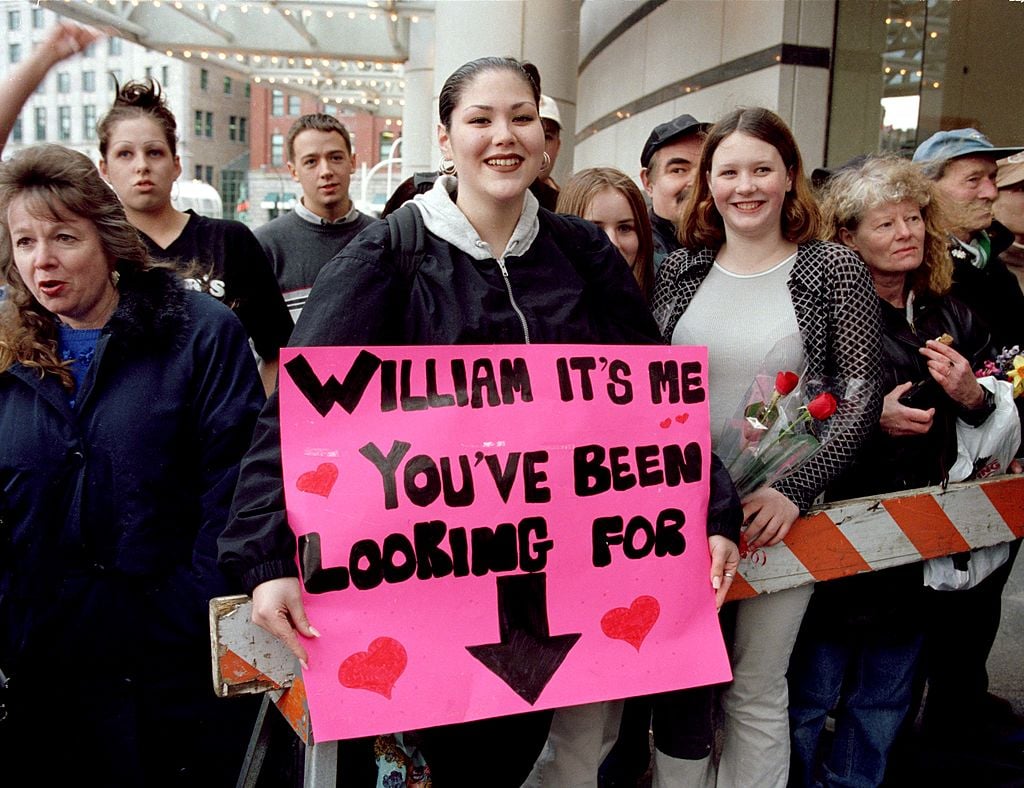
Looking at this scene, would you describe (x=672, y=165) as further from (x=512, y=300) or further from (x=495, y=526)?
(x=495, y=526)

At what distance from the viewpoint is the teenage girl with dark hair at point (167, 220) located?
134 inches

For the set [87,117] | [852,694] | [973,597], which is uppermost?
[87,117]

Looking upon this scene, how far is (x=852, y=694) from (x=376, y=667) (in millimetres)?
1923

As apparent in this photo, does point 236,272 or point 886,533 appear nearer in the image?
point 886,533

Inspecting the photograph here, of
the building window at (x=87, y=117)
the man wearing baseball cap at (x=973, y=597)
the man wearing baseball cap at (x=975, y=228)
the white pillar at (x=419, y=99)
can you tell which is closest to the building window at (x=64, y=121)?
the building window at (x=87, y=117)

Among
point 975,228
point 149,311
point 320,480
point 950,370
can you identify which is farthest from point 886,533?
point 149,311

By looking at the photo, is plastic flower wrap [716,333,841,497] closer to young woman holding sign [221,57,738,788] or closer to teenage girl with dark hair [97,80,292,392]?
young woman holding sign [221,57,738,788]

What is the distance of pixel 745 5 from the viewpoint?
29.3ft

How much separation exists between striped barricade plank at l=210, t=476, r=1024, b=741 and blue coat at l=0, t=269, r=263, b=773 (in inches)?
21.2

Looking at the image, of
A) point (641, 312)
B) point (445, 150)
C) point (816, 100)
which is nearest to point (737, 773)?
point (641, 312)

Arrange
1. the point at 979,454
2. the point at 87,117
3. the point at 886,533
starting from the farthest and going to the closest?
the point at 87,117 → the point at 979,454 → the point at 886,533

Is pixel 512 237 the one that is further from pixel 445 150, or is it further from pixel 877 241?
pixel 877 241

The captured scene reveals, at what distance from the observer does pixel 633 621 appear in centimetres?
212

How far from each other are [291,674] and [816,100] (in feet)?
26.0
